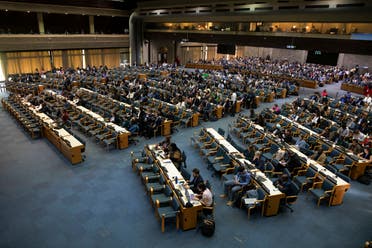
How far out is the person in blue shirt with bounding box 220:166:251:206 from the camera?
8359 mm

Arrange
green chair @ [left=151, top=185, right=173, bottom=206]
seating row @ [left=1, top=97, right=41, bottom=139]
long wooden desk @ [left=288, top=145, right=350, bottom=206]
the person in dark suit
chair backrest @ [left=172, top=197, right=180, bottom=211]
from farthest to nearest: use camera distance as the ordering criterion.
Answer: seating row @ [left=1, top=97, right=41, bottom=139] → long wooden desk @ [left=288, top=145, right=350, bottom=206] → the person in dark suit → green chair @ [left=151, top=185, right=173, bottom=206] → chair backrest @ [left=172, top=197, right=180, bottom=211]

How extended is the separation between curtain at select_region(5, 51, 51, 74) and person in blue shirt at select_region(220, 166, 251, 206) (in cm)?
2689

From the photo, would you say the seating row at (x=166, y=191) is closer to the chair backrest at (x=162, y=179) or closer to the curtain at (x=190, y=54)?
the chair backrest at (x=162, y=179)

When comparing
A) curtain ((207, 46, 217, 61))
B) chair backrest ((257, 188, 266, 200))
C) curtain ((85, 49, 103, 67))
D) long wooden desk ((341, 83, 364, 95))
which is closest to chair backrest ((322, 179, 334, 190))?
chair backrest ((257, 188, 266, 200))

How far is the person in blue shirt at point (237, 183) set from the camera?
27.4ft

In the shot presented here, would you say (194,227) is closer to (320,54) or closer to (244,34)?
(320,54)

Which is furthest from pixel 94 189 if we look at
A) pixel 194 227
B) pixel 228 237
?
pixel 228 237

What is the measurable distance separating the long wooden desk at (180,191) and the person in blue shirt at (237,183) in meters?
1.40

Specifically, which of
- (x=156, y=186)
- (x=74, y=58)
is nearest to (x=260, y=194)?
(x=156, y=186)

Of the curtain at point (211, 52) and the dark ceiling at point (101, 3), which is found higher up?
the dark ceiling at point (101, 3)

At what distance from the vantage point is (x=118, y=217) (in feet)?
25.8

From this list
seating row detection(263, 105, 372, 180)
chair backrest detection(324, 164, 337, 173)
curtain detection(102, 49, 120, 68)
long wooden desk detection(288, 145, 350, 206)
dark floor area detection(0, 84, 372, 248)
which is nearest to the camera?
dark floor area detection(0, 84, 372, 248)

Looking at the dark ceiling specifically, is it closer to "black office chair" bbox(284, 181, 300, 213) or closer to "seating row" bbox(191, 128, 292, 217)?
"seating row" bbox(191, 128, 292, 217)

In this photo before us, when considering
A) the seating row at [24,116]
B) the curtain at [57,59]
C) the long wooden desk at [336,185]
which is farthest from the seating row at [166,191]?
the curtain at [57,59]
